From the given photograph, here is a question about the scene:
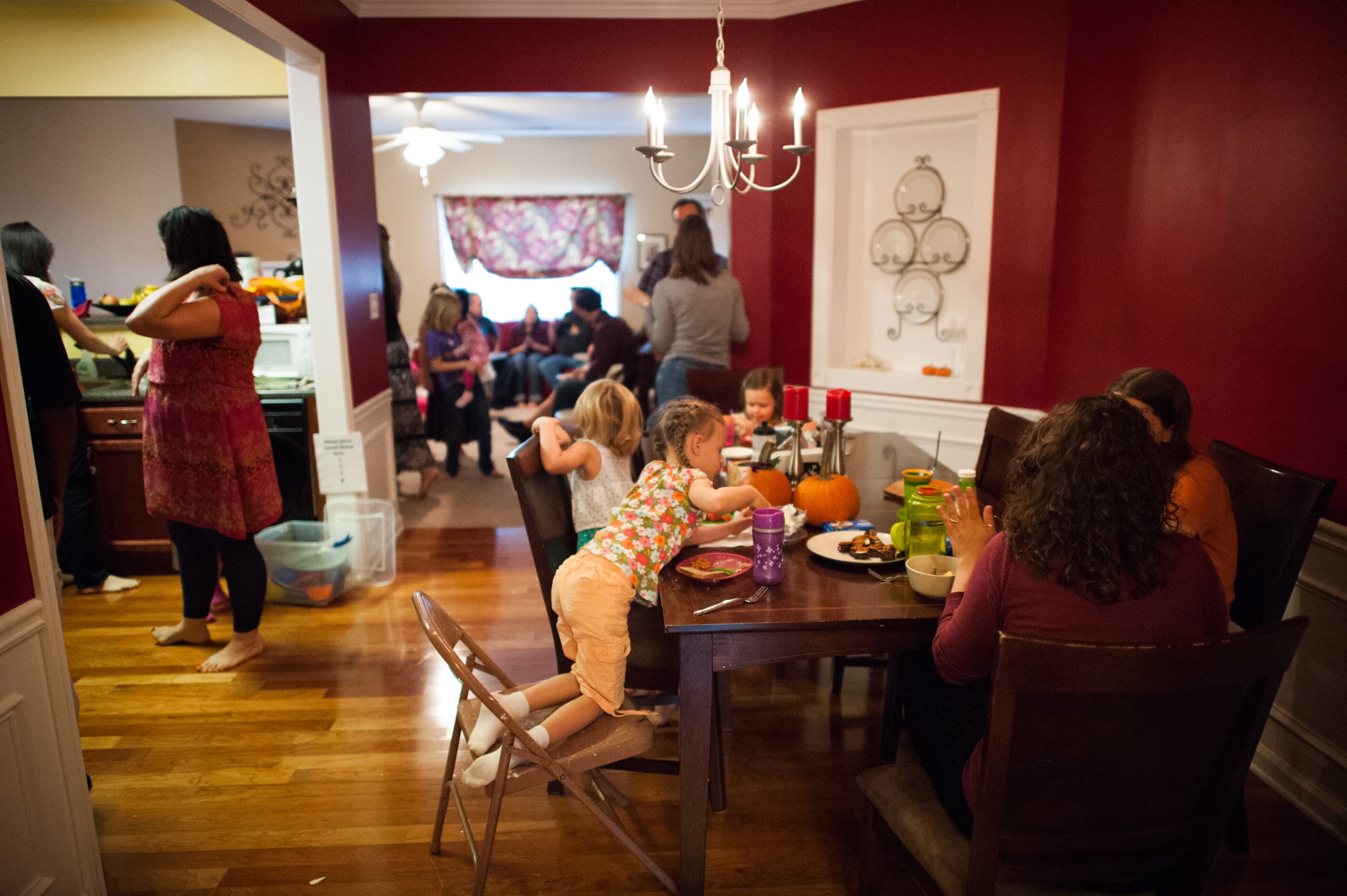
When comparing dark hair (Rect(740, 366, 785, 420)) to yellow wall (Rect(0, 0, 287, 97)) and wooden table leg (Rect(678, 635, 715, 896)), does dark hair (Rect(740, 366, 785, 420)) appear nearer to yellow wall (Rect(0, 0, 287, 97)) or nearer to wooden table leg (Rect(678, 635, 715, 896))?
wooden table leg (Rect(678, 635, 715, 896))

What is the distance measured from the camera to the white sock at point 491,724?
180cm

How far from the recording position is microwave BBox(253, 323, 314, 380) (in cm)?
404

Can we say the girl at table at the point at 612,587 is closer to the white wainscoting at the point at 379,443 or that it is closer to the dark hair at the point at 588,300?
the white wainscoting at the point at 379,443

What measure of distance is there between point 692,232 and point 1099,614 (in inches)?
118

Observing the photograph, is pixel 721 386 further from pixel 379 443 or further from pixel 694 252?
pixel 379 443

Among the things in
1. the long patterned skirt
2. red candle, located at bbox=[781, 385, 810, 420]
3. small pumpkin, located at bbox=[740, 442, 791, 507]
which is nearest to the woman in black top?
the long patterned skirt

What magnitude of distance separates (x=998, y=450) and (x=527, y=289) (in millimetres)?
8278

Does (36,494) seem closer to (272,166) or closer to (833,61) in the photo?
(833,61)

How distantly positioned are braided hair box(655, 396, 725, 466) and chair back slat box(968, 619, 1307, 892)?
1039mm

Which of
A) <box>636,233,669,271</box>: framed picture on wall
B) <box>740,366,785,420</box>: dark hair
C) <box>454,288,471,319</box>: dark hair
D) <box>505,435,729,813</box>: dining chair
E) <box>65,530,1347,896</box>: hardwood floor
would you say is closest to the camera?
<box>65,530,1347,896</box>: hardwood floor

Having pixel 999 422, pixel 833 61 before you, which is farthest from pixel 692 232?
pixel 999 422

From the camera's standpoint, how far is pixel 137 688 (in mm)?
2957

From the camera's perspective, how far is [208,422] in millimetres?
2871

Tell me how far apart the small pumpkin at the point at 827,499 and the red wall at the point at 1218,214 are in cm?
123
